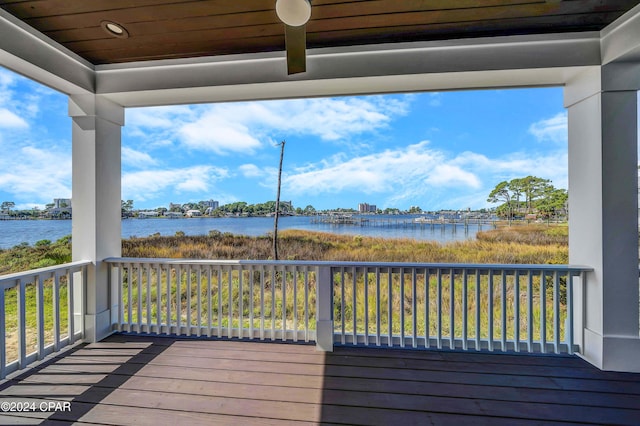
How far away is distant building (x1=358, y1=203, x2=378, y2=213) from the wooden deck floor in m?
4.51

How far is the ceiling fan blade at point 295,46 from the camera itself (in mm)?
1311

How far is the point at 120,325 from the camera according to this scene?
8.73ft

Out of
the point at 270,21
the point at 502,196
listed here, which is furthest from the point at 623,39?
the point at 502,196

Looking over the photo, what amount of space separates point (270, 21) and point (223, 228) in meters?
4.43

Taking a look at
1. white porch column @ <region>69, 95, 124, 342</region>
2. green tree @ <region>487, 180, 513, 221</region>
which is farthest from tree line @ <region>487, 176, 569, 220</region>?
white porch column @ <region>69, 95, 124, 342</region>

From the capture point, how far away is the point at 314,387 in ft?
5.87

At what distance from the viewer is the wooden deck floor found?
4.97 feet

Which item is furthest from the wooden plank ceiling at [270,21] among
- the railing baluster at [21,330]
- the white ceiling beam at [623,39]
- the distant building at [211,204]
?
the distant building at [211,204]

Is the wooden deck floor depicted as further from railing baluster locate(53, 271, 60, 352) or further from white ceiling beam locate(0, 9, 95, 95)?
white ceiling beam locate(0, 9, 95, 95)

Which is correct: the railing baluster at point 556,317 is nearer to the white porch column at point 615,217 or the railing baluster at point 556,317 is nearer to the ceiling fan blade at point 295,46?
the white porch column at point 615,217

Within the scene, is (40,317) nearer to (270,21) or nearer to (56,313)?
(56,313)

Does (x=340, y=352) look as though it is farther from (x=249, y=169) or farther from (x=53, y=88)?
(x=249, y=169)

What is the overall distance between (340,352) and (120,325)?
87.4 inches

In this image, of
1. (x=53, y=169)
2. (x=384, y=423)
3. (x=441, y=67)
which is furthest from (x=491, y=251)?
(x=53, y=169)
